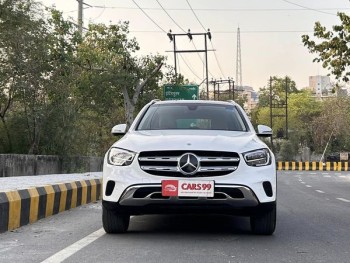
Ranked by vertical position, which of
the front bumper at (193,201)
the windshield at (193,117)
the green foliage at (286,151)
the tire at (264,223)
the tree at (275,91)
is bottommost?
the green foliage at (286,151)

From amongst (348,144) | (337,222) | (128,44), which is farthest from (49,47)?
(348,144)

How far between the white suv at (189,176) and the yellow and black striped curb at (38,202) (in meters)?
1.43

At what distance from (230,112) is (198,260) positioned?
2.91 meters

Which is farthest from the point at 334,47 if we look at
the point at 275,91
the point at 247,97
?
the point at 247,97

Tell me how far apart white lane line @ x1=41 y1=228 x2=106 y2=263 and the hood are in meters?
1.09

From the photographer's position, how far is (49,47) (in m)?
19.7

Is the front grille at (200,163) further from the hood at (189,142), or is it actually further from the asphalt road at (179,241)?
the asphalt road at (179,241)

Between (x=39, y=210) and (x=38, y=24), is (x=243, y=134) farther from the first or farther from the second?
(x=38, y=24)

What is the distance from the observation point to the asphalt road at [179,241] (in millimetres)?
5195

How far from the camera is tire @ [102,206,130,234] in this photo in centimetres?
623

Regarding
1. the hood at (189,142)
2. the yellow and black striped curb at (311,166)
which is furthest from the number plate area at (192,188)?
the yellow and black striped curb at (311,166)

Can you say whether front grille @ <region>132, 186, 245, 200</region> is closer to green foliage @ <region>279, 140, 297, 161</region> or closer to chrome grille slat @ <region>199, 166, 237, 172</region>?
chrome grille slat @ <region>199, 166, 237, 172</region>

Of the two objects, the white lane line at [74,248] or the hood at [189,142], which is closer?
the white lane line at [74,248]

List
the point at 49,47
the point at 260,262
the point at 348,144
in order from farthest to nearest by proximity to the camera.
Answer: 1. the point at 348,144
2. the point at 49,47
3. the point at 260,262
